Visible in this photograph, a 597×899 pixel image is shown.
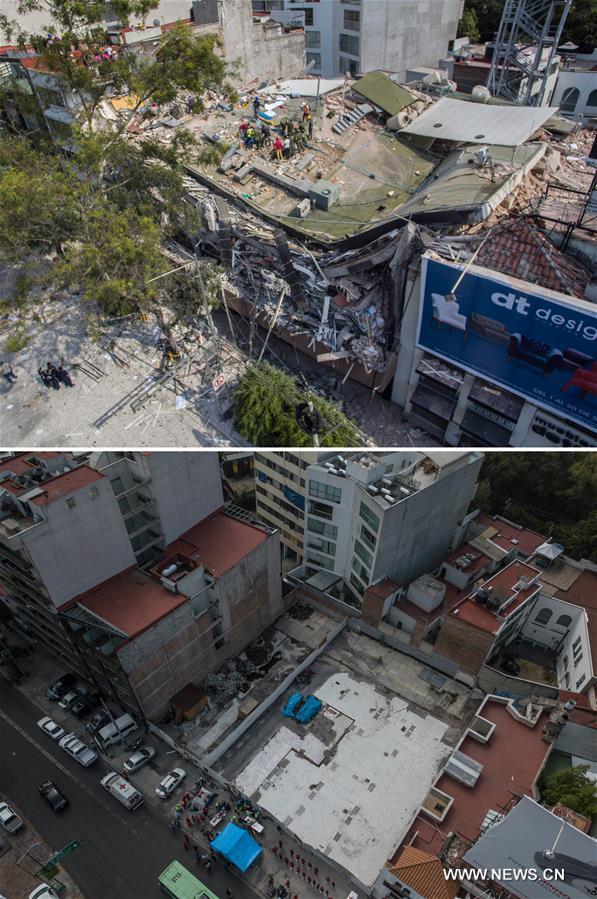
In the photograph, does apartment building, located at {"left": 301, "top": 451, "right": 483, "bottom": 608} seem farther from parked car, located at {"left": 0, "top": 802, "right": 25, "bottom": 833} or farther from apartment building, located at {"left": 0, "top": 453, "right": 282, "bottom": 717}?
parked car, located at {"left": 0, "top": 802, "right": 25, "bottom": 833}

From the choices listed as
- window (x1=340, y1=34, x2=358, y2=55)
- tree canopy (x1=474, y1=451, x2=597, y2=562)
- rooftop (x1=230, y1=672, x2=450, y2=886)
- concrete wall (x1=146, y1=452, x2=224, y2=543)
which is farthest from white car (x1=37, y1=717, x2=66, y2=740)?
window (x1=340, y1=34, x2=358, y2=55)

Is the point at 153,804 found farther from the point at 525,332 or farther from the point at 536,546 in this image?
the point at 525,332

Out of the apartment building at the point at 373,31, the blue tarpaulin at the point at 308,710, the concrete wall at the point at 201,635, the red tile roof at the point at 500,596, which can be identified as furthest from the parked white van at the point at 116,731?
the apartment building at the point at 373,31

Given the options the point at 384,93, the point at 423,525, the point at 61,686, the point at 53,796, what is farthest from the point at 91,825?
the point at 384,93

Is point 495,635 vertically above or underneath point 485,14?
underneath

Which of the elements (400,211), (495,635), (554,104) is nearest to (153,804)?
(495,635)

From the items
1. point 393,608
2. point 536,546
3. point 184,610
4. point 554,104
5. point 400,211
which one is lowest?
point 184,610
